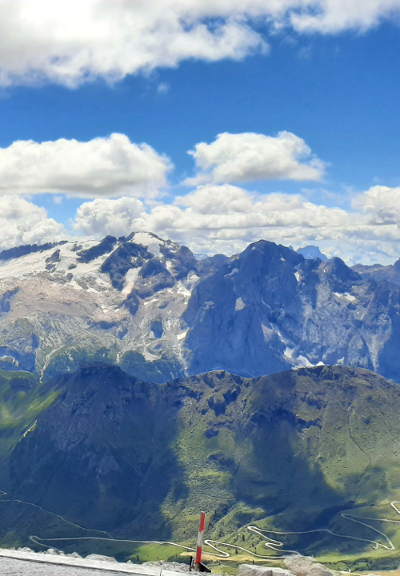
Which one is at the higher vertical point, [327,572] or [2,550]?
[2,550]

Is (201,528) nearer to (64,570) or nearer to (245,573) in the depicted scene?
(245,573)

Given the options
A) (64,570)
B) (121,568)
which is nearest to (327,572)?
(121,568)

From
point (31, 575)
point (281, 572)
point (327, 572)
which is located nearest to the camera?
point (31, 575)

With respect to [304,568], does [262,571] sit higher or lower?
higher

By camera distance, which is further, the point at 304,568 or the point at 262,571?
the point at 304,568

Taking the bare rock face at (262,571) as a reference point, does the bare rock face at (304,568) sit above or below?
below

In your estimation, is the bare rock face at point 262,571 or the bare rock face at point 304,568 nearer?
the bare rock face at point 262,571

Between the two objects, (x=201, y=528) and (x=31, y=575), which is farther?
(x=201, y=528)

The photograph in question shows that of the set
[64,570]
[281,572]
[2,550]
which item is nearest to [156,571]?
[64,570]

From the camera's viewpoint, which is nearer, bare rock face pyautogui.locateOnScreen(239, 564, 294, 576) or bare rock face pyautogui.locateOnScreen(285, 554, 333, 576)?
bare rock face pyautogui.locateOnScreen(239, 564, 294, 576)

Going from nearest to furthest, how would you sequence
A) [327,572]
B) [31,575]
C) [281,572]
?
[31,575] → [281,572] → [327,572]

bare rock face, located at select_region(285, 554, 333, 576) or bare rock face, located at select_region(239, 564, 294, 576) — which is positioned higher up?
bare rock face, located at select_region(239, 564, 294, 576)
